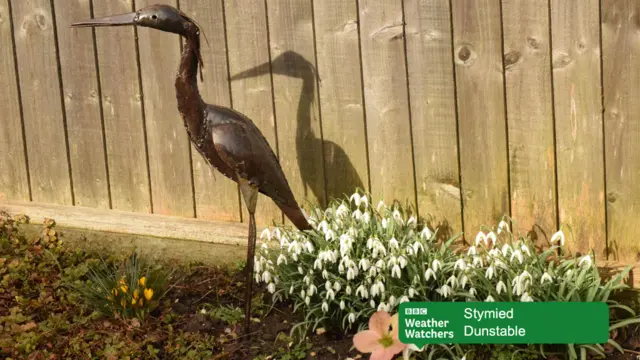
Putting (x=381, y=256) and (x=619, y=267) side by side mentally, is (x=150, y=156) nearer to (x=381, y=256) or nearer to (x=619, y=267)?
(x=381, y=256)

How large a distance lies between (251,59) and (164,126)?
672mm

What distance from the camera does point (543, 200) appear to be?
4.72 m

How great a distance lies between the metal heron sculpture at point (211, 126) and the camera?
4.41 m

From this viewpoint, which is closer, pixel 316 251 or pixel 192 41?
pixel 192 41

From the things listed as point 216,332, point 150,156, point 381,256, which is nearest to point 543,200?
point 381,256

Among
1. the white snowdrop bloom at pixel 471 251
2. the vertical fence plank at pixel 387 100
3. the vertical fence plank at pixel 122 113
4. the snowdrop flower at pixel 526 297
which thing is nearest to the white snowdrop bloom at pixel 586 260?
the snowdrop flower at pixel 526 297

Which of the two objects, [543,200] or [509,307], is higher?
[543,200]

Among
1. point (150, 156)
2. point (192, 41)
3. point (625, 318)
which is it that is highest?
point (192, 41)

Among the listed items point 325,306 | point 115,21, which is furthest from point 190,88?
point 325,306

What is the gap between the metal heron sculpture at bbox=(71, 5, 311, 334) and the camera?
4410 millimetres

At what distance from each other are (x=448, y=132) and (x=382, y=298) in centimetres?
88

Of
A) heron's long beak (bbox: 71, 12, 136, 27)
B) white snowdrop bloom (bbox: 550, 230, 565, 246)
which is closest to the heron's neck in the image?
heron's long beak (bbox: 71, 12, 136, 27)

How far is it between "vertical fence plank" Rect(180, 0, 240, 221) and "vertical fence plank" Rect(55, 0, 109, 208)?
0.63 meters

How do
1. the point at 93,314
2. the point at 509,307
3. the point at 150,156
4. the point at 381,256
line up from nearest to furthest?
the point at 509,307 → the point at 381,256 → the point at 93,314 → the point at 150,156
